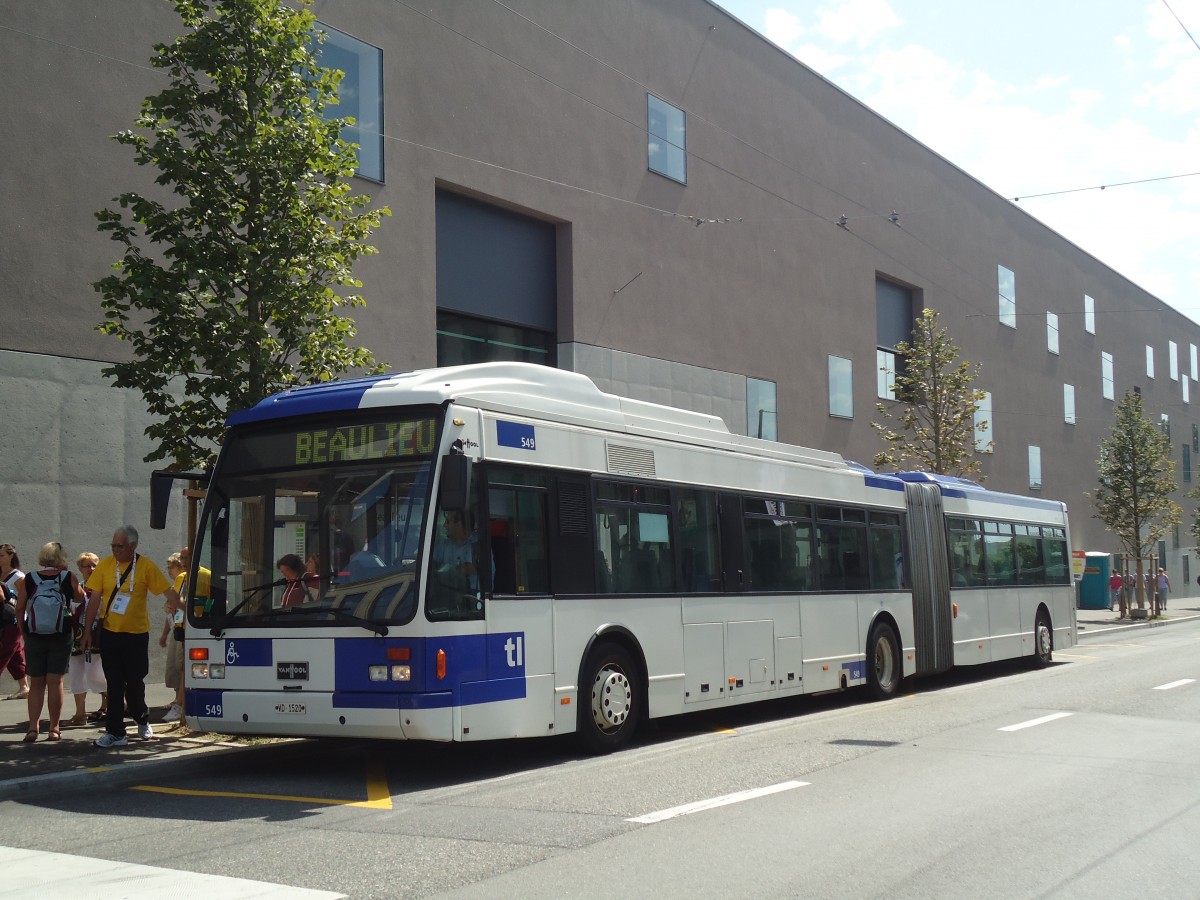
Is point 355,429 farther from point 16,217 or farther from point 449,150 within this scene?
point 449,150

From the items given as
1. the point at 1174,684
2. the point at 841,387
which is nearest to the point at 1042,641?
the point at 1174,684

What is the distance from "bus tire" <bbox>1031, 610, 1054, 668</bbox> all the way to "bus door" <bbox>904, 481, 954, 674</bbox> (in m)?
3.79

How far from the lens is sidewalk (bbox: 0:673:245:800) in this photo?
30.9ft

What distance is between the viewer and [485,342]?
2333 cm

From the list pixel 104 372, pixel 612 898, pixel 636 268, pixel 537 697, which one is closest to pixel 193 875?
pixel 612 898

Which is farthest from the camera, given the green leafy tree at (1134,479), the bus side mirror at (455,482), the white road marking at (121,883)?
the green leafy tree at (1134,479)

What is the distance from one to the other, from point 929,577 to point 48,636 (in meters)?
11.8

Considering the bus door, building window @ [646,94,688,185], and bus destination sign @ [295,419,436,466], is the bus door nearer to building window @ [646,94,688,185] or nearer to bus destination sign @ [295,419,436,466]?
bus destination sign @ [295,419,436,466]

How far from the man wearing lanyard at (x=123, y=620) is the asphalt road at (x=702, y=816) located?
4.18ft

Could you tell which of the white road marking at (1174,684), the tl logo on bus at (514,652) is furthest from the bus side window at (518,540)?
the white road marking at (1174,684)

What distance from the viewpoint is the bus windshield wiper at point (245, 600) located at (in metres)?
9.80

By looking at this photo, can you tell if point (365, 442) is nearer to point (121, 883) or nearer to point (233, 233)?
point (233, 233)

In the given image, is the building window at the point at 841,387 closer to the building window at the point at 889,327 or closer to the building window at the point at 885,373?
the building window at the point at 885,373

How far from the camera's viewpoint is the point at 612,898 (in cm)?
585
